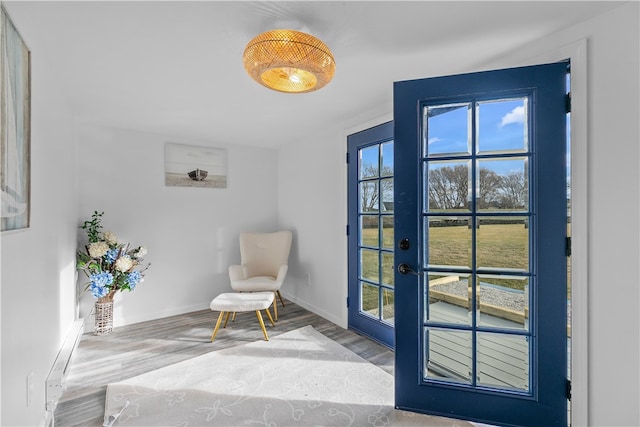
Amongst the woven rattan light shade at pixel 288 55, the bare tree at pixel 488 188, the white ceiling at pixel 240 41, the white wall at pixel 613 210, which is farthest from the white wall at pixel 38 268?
the white wall at pixel 613 210

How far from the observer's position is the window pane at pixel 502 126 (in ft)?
5.10

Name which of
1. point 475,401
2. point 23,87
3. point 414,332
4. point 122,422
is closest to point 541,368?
point 475,401

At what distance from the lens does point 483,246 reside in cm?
163

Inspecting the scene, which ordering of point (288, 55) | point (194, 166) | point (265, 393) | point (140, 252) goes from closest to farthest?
point (288, 55) → point (265, 393) → point (140, 252) → point (194, 166)

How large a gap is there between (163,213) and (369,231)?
8.03ft

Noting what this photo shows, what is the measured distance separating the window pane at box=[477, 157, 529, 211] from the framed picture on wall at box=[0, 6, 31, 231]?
7.14ft

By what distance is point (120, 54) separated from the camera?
1688 millimetres

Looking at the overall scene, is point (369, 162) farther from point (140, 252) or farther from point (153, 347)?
point (153, 347)

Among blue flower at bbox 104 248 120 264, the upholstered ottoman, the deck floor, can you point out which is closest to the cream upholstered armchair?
the upholstered ottoman

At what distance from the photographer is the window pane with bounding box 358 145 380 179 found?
2.69 meters

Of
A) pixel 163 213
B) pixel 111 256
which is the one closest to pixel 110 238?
pixel 111 256

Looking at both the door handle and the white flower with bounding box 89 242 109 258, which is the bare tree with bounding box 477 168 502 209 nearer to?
the door handle

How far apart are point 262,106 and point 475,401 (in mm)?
2655

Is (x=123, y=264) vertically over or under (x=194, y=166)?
under
